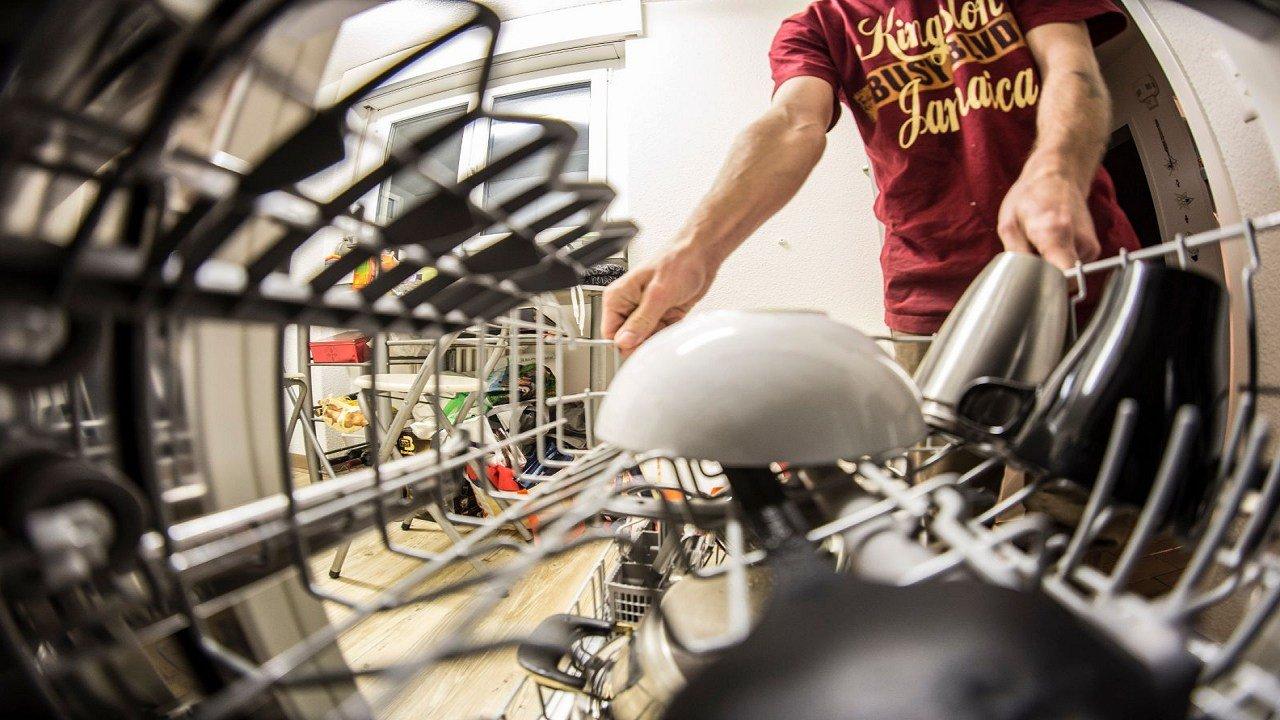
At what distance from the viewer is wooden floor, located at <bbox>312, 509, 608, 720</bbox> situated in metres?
0.60

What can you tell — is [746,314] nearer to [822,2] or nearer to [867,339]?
[867,339]

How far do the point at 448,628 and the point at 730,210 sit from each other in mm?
753

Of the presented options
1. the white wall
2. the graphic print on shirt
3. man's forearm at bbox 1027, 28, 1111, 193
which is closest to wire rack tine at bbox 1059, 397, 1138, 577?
man's forearm at bbox 1027, 28, 1111, 193

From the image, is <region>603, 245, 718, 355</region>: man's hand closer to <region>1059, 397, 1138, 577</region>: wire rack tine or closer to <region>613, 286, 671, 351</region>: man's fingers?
<region>613, 286, 671, 351</region>: man's fingers

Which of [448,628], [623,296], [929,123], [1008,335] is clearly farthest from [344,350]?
[1008,335]

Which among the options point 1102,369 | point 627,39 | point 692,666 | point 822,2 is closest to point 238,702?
point 692,666

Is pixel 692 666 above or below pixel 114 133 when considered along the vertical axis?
below

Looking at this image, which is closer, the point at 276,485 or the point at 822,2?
the point at 276,485

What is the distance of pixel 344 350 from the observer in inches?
76.9

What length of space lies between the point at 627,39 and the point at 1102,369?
1.55 meters

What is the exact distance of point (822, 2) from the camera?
0.69m

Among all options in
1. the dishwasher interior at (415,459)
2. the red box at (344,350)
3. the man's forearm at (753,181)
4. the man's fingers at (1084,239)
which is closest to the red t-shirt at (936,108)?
the man's forearm at (753,181)

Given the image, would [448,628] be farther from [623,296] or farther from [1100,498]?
[1100,498]

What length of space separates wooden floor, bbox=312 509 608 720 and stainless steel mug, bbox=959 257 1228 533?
36 centimetres
